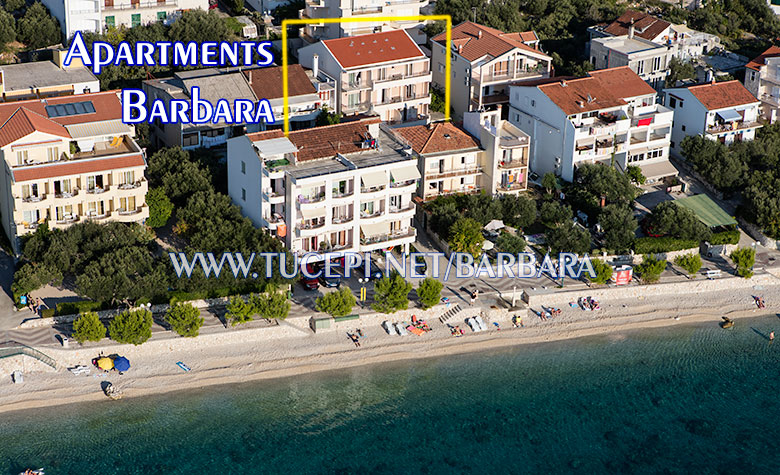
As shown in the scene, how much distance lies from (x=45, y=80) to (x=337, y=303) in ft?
117

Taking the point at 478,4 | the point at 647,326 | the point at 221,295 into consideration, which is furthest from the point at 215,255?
the point at 478,4

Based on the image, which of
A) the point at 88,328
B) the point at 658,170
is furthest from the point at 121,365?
the point at 658,170

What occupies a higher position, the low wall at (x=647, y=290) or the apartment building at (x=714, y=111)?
the apartment building at (x=714, y=111)

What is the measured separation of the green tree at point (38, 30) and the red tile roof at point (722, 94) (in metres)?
60.6

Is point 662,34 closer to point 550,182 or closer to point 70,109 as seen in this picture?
point 550,182

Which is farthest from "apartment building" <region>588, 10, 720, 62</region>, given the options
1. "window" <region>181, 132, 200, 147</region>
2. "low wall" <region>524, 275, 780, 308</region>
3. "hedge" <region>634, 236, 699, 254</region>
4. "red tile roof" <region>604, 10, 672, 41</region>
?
"window" <region>181, 132, 200, 147</region>

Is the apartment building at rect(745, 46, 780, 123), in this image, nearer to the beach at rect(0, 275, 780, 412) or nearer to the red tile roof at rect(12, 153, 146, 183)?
the beach at rect(0, 275, 780, 412)

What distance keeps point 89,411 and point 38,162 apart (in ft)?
68.6

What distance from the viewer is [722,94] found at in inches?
4237

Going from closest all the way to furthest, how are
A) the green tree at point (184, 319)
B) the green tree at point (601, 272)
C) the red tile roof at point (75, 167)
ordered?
the green tree at point (184, 319) → the red tile roof at point (75, 167) → the green tree at point (601, 272)

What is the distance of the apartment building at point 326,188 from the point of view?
279 feet

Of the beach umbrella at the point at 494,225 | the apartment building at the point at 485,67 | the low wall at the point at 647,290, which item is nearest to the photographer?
the low wall at the point at 647,290

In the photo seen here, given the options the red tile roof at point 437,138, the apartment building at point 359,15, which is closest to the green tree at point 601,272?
the red tile roof at point 437,138

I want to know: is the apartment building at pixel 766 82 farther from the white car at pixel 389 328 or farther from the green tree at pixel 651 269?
the white car at pixel 389 328
